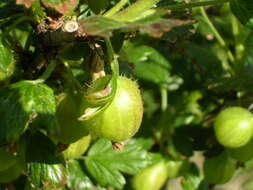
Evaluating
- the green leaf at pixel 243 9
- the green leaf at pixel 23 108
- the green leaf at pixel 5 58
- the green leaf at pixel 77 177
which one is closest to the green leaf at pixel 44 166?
the green leaf at pixel 23 108

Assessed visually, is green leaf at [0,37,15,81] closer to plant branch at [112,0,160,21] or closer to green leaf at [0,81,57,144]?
green leaf at [0,81,57,144]

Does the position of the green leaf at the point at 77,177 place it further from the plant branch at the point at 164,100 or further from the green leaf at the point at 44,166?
the plant branch at the point at 164,100

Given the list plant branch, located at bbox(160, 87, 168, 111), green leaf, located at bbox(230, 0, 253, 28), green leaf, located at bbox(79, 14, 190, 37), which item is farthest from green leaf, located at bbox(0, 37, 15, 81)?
plant branch, located at bbox(160, 87, 168, 111)

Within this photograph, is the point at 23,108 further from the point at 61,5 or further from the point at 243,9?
the point at 243,9

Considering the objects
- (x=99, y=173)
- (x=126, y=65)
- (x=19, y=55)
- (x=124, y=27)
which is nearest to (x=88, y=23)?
(x=124, y=27)

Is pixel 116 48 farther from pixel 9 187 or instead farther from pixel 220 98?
pixel 220 98

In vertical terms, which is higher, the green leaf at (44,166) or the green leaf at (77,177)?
the green leaf at (44,166)

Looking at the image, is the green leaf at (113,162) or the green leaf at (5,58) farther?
the green leaf at (113,162)
